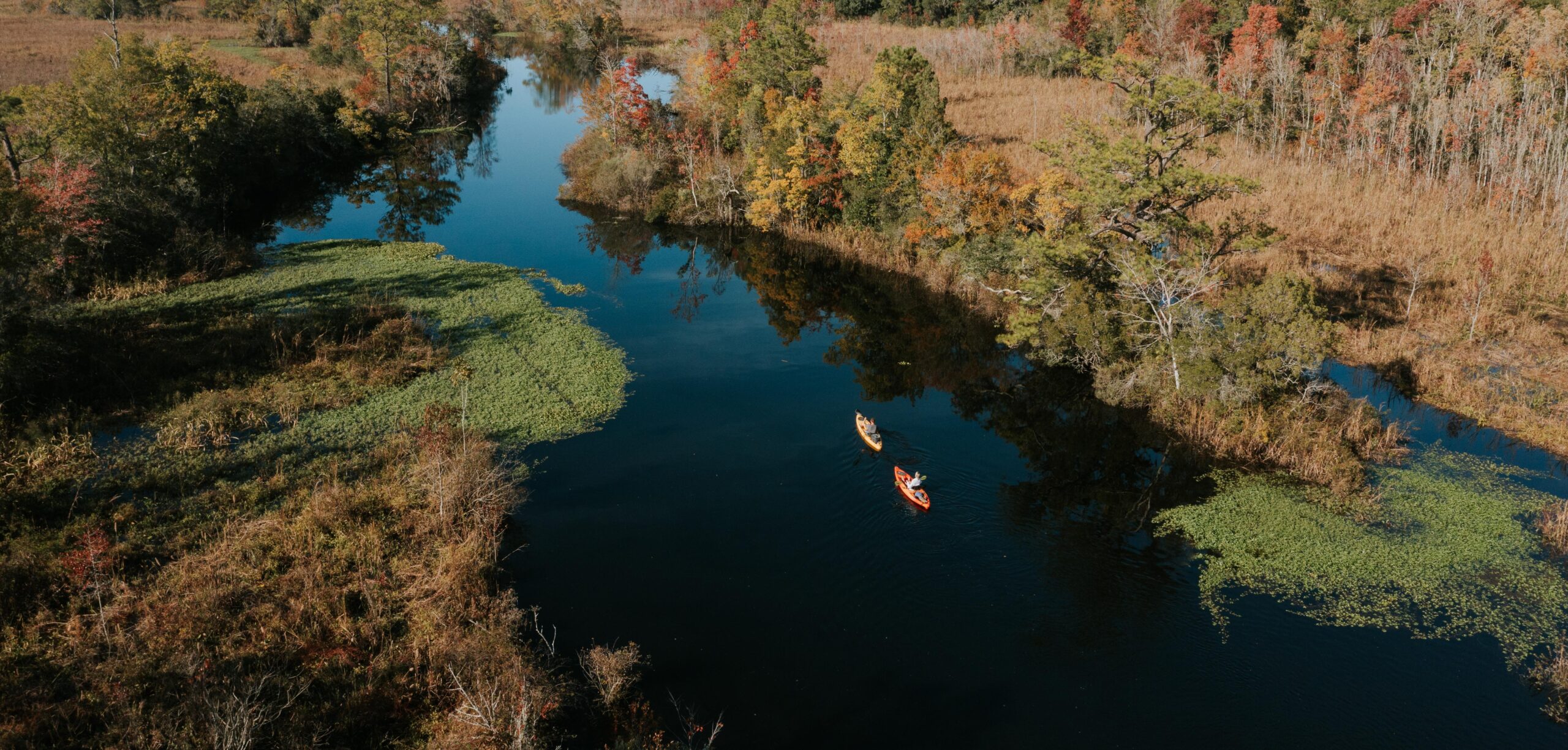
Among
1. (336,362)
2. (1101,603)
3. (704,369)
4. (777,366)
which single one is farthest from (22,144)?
(1101,603)

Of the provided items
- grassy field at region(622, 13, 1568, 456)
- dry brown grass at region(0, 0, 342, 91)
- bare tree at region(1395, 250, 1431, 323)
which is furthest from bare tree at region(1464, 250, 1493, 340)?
dry brown grass at region(0, 0, 342, 91)

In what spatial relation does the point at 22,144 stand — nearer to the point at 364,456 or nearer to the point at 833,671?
the point at 364,456

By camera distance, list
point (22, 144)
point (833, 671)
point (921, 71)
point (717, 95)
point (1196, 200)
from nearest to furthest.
Result: point (833, 671) < point (1196, 200) < point (22, 144) < point (921, 71) < point (717, 95)

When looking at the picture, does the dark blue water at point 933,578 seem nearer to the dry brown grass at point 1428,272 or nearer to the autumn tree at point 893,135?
the dry brown grass at point 1428,272

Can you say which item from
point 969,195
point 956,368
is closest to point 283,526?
point 956,368

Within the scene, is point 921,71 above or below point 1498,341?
above

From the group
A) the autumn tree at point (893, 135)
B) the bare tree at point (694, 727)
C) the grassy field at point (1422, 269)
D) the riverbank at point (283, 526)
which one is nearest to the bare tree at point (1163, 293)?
the grassy field at point (1422, 269)

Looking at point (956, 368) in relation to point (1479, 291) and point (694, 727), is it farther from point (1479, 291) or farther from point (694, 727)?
point (1479, 291)

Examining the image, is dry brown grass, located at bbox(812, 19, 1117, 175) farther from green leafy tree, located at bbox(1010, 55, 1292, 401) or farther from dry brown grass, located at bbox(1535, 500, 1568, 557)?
dry brown grass, located at bbox(1535, 500, 1568, 557)
